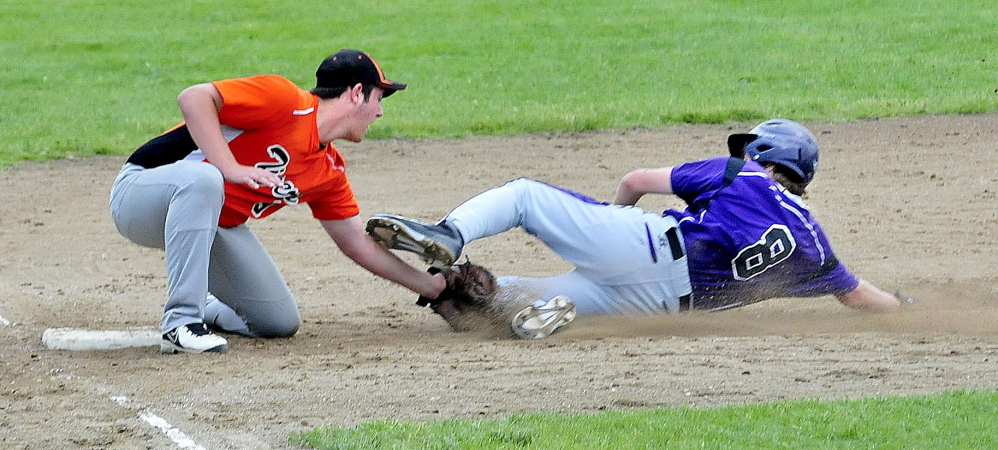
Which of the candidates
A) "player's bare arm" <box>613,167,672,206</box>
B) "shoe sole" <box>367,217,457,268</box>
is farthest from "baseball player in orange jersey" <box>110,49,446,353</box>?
"player's bare arm" <box>613,167,672,206</box>

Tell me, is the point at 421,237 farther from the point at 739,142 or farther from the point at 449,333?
the point at 739,142

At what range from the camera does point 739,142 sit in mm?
5750

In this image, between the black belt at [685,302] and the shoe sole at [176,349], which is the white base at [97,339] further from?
the black belt at [685,302]

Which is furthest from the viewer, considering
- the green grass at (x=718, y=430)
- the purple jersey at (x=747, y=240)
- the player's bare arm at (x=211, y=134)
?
the purple jersey at (x=747, y=240)

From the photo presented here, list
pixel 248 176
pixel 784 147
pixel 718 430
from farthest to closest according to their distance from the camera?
pixel 784 147 < pixel 248 176 < pixel 718 430

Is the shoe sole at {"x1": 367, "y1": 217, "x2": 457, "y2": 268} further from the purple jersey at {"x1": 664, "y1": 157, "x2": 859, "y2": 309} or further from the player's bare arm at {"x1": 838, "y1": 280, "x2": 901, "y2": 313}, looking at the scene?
the player's bare arm at {"x1": 838, "y1": 280, "x2": 901, "y2": 313}

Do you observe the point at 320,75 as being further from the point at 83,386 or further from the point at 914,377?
the point at 914,377

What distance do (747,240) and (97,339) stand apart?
276 centimetres

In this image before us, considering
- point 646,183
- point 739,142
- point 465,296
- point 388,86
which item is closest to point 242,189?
point 388,86

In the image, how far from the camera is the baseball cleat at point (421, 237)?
192 inches

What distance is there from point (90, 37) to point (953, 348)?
46.8 feet

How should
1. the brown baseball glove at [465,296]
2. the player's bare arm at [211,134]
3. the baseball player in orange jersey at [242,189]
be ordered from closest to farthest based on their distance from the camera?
1. the player's bare arm at [211,134]
2. the baseball player in orange jersey at [242,189]
3. the brown baseball glove at [465,296]

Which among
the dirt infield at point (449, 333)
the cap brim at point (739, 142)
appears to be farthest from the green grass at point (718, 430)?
the cap brim at point (739, 142)

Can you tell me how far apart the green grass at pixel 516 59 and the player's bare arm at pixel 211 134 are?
6229mm
